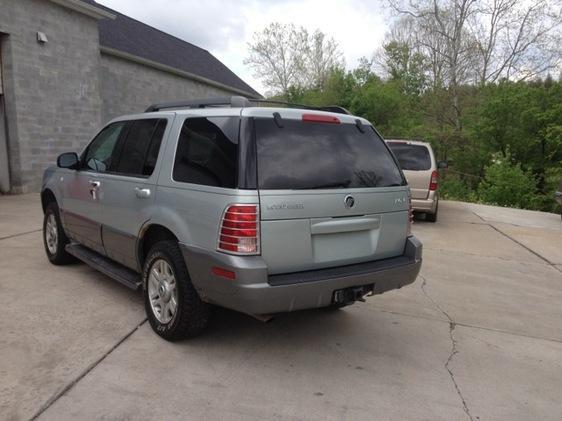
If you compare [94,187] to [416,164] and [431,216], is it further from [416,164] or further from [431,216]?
[431,216]

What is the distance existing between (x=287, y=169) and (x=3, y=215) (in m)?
7.83

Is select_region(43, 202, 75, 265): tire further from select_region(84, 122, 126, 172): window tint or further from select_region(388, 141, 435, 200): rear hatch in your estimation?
select_region(388, 141, 435, 200): rear hatch

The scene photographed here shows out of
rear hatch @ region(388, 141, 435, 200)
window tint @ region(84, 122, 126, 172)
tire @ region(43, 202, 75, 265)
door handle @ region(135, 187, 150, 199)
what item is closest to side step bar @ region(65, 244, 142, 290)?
tire @ region(43, 202, 75, 265)

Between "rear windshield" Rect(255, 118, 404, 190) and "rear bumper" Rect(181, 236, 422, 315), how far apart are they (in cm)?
57

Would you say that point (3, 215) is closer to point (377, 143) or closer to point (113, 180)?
point (113, 180)

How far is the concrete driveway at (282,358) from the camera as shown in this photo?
10.0ft

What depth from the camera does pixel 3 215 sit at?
9.20 m

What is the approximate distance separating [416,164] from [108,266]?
768 centimetres

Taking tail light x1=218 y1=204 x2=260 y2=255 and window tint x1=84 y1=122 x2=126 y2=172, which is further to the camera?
window tint x1=84 y1=122 x2=126 y2=172

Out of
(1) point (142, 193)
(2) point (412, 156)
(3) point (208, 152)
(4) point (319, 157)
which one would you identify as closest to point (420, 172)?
(2) point (412, 156)

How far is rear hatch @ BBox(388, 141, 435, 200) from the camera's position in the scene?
1048 cm

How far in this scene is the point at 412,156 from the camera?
35.4ft

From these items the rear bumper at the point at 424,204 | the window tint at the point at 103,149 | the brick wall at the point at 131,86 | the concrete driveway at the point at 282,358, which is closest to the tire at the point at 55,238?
the concrete driveway at the point at 282,358

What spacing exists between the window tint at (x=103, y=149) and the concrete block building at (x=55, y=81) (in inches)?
324
